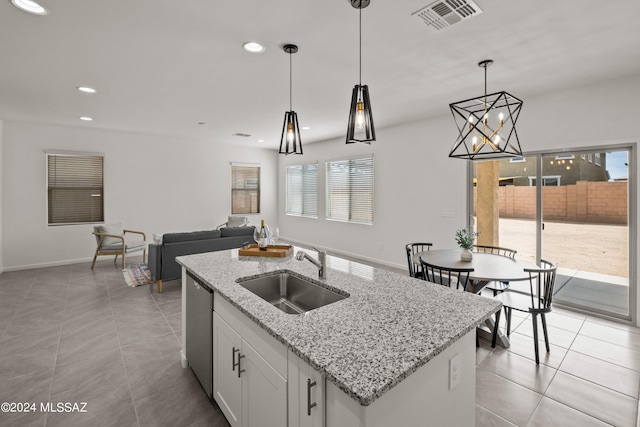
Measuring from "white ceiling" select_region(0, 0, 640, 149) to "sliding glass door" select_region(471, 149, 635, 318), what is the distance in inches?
36.1

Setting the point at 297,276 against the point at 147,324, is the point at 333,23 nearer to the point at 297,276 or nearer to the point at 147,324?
the point at 297,276

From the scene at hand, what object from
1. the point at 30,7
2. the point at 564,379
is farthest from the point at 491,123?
the point at 30,7

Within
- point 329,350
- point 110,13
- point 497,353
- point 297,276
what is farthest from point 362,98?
point 497,353

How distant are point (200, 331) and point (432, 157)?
13.7 feet

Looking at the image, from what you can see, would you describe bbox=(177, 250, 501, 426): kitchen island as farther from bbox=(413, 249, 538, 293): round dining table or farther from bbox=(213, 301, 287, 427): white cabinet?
bbox=(413, 249, 538, 293): round dining table

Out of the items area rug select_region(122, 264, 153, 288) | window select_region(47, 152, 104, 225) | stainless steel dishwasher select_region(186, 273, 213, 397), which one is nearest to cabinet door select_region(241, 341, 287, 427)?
stainless steel dishwasher select_region(186, 273, 213, 397)

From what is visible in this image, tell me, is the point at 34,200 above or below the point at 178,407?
above

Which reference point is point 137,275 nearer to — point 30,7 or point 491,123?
point 30,7

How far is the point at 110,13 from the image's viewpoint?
7.08 feet

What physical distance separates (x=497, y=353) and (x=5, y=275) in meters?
7.02

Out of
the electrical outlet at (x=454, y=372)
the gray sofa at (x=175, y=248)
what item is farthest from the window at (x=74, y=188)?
the electrical outlet at (x=454, y=372)

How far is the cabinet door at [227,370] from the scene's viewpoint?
5.24 ft

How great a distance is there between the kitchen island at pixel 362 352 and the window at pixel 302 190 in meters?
5.59

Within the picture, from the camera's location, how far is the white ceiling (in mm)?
2133
